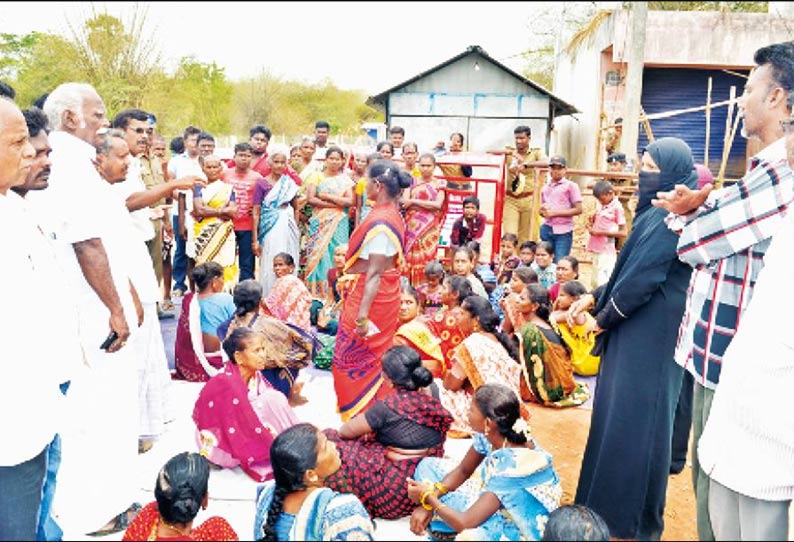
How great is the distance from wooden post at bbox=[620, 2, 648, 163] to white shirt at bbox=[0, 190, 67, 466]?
9.75m

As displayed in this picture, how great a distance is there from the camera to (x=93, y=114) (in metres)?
3.53

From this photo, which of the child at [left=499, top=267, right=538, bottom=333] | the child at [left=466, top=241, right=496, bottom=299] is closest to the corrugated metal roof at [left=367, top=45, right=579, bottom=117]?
the child at [left=466, top=241, right=496, bottom=299]

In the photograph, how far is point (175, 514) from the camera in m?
2.31

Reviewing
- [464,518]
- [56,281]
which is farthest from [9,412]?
[464,518]

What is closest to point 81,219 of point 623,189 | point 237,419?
point 237,419

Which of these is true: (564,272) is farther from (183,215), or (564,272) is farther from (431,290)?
(183,215)

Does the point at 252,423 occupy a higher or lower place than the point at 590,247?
lower

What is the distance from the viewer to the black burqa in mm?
3008

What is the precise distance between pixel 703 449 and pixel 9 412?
2205 millimetres

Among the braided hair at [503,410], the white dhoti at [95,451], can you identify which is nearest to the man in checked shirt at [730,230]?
the braided hair at [503,410]

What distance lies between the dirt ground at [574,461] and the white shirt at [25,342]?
250 cm

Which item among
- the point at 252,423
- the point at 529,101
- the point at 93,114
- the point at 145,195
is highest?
the point at 529,101

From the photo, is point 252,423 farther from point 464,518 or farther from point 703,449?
point 703,449

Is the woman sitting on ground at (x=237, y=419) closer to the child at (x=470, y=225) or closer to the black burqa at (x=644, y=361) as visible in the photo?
the black burqa at (x=644, y=361)
